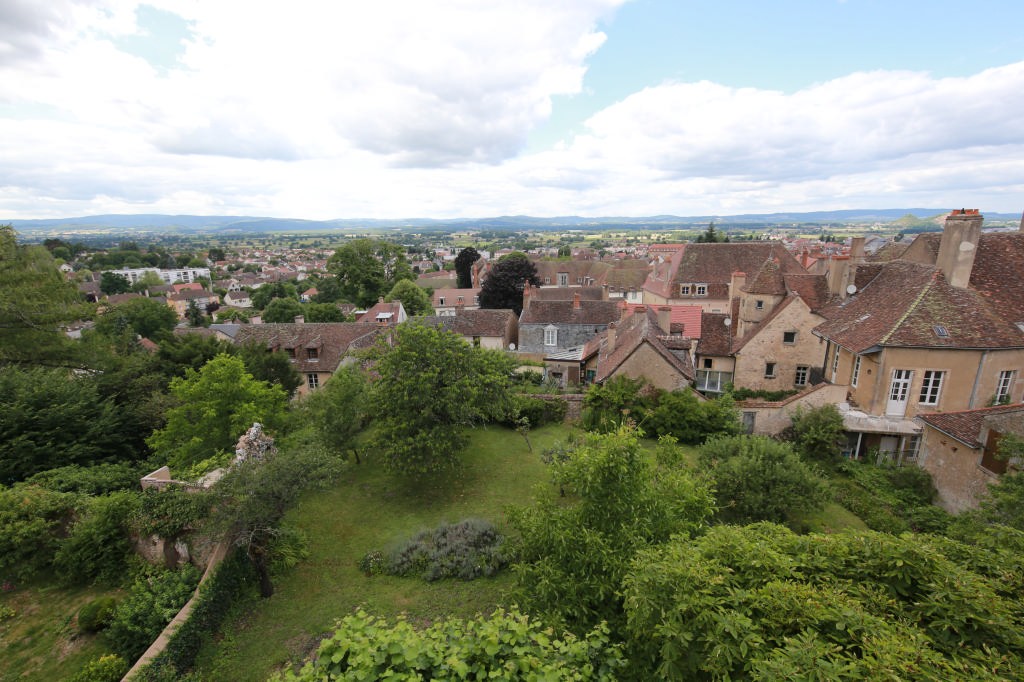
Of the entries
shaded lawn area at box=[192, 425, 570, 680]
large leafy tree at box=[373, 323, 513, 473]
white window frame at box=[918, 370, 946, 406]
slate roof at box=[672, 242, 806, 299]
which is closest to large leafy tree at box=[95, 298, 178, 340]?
shaded lawn area at box=[192, 425, 570, 680]

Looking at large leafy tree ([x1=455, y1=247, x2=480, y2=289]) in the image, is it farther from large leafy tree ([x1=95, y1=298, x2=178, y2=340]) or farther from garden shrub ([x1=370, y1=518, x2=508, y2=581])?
garden shrub ([x1=370, y1=518, x2=508, y2=581])

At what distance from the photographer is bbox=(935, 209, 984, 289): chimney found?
23328mm

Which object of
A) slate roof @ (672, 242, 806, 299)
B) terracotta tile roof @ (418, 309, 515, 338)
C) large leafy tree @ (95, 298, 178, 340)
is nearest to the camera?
terracotta tile roof @ (418, 309, 515, 338)

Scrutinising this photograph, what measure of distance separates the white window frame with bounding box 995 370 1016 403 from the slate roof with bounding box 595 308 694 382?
553 inches

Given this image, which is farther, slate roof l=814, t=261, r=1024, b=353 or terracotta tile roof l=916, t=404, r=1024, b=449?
slate roof l=814, t=261, r=1024, b=353

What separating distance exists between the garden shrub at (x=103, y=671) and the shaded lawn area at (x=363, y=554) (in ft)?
5.71

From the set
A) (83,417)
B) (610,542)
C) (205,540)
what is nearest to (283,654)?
(205,540)

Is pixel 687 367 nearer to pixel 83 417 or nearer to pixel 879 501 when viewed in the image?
pixel 879 501

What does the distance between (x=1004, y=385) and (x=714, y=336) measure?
1486 cm

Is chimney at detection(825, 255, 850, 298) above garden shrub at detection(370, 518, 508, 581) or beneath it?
above

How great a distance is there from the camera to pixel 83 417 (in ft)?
72.9

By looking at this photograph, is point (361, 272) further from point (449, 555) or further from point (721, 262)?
point (449, 555)

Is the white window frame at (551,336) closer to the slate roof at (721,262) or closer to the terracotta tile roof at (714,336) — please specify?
the terracotta tile roof at (714,336)

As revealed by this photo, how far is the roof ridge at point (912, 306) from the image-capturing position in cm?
2292
